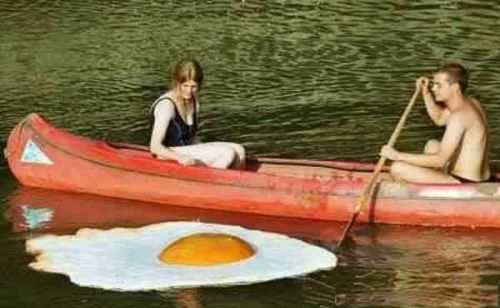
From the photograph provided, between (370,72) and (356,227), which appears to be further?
(370,72)

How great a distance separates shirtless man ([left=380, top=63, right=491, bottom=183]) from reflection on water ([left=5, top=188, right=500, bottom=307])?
0.48 meters

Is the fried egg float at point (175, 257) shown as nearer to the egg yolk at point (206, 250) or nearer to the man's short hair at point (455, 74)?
the egg yolk at point (206, 250)

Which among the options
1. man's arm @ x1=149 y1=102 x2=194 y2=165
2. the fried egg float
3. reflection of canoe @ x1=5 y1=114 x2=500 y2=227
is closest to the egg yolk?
the fried egg float

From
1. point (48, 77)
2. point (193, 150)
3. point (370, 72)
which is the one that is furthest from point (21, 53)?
point (193, 150)

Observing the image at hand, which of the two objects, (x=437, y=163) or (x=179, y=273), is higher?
(x=437, y=163)

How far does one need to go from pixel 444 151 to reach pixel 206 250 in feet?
7.09

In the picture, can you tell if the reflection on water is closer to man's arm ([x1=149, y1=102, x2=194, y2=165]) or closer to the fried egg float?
the fried egg float

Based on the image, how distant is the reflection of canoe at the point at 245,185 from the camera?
31.9 feet

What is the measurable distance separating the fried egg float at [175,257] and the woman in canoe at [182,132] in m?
0.94

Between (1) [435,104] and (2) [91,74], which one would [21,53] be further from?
(1) [435,104]

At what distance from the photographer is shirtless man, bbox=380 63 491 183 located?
378 inches

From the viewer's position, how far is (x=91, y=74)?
18.1 meters

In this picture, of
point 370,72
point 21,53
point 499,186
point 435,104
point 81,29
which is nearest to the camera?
point 499,186

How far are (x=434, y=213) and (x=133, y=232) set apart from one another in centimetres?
247
